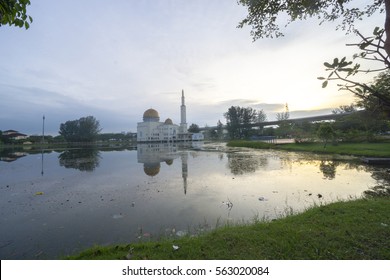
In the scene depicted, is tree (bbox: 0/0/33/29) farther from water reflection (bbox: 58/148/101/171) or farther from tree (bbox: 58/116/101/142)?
tree (bbox: 58/116/101/142)

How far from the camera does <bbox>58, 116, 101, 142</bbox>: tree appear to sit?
85.2 metres

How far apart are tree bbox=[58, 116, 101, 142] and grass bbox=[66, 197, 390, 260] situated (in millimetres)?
91415

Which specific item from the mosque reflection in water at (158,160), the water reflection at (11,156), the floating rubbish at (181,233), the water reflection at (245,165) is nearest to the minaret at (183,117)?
the water reflection at (11,156)

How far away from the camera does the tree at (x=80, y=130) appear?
85.2 metres

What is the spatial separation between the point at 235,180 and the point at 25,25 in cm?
995

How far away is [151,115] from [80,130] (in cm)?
2834

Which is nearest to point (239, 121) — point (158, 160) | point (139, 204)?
point (158, 160)

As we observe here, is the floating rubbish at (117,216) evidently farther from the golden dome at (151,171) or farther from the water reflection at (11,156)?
the water reflection at (11,156)

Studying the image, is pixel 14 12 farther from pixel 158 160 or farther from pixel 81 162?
pixel 81 162

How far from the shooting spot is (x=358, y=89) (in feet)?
6.26

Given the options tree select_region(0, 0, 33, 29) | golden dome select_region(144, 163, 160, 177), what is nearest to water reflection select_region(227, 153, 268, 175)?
golden dome select_region(144, 163, 160, 177)

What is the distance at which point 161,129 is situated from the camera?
306ft

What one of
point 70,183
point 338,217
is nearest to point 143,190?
point 70,183

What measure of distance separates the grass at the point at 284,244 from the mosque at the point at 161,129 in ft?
284
